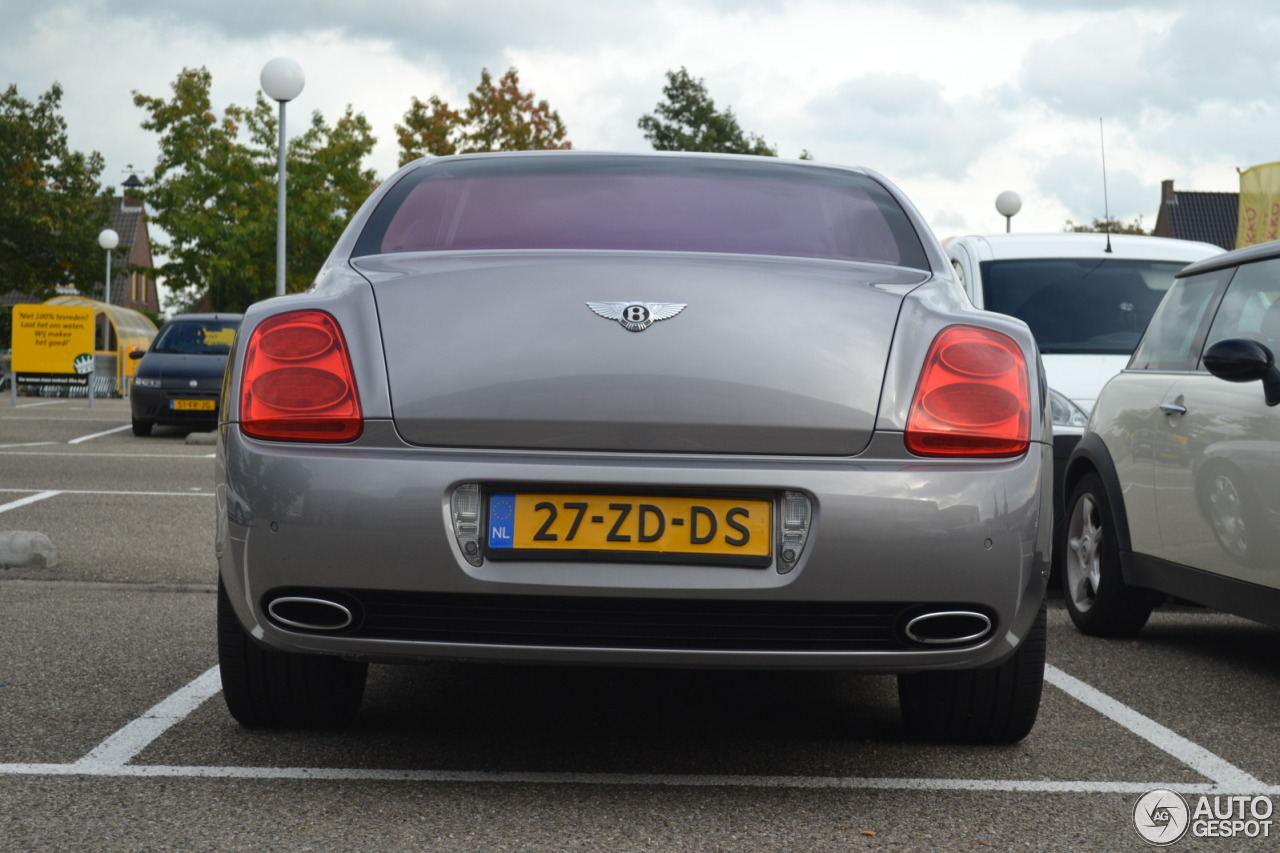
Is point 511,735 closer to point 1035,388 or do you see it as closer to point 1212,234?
point 1035,388

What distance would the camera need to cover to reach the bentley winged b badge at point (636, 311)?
3.24m

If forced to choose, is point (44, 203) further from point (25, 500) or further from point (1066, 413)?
point (1066, 413)

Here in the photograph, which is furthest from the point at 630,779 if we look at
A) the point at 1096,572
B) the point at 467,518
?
the point at 1096,572

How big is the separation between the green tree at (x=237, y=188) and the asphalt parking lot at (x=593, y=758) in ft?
126

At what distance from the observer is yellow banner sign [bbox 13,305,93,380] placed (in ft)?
81.4

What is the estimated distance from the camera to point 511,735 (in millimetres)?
3930

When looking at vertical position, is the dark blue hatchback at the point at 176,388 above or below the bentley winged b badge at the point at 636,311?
below

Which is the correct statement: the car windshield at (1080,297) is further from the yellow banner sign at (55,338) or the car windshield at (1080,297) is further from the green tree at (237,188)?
the green tree at (237,188)

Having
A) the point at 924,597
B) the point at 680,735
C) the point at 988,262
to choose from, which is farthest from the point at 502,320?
the point at 988,262

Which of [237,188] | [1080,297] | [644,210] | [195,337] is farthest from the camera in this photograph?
[237,188]

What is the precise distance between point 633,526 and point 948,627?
0.72m

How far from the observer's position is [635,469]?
311 cm

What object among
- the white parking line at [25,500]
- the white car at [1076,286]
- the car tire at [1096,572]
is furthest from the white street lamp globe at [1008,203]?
the car tire at [1096,572]

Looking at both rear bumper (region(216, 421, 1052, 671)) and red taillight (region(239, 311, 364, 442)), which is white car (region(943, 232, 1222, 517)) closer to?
rear bumper (region(216, 421, 1052, 671))
